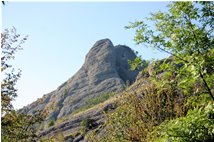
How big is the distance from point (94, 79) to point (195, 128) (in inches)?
5969

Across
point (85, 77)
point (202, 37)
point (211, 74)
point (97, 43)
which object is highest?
point (97, 43)

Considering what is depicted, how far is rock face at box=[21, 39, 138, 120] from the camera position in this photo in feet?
481

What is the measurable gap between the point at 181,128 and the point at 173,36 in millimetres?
1670

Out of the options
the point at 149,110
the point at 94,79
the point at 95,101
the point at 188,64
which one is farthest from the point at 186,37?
the point at 94,79

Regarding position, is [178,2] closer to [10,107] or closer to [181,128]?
[181,128]

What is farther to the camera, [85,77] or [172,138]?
[85,77]

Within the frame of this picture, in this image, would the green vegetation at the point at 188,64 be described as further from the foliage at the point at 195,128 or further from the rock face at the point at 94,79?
the rock face at the point at 94,79

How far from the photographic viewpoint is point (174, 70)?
692 cm

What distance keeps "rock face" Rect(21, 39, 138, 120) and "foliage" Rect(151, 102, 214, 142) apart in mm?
131149

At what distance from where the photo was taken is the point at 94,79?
158250 mm

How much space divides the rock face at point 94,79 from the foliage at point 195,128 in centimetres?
13115

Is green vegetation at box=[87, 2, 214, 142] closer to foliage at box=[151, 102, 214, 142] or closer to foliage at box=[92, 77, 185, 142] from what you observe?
foliage at box=[151, 102, 214, 142]

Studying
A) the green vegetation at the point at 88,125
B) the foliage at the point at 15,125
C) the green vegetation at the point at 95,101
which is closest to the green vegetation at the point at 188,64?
the foliage at the point at 15,125

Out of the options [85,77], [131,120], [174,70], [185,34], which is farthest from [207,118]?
[85,77]
